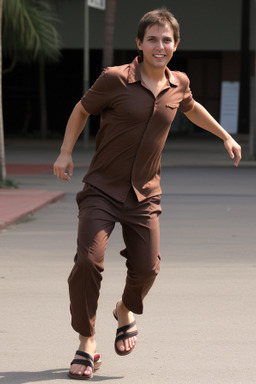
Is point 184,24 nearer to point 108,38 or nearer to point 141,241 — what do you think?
point 108,38

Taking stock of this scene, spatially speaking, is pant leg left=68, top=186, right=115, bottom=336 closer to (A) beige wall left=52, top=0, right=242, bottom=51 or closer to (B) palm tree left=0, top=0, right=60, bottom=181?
(B) palm tree left=0, top=0, right=60, bottom=181

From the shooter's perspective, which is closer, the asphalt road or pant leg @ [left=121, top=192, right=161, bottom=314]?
pant leg @ [left=121, top=192, right=161, bottom=314]

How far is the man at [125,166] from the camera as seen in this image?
5.11 meters

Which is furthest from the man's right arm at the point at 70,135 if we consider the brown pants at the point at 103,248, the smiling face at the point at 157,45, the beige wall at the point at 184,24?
the beige wall at the point at 184,24

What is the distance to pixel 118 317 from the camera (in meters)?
5.52

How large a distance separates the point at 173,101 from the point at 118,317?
4.18 feet

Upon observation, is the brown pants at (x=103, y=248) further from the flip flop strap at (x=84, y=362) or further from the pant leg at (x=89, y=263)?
the flip flop strap at (x=84, y=362)

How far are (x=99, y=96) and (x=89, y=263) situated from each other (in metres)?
0.89

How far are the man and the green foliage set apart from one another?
2070cm

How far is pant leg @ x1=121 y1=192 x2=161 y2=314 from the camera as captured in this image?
5.25m

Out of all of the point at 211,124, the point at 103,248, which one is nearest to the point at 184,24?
the point at 211,124

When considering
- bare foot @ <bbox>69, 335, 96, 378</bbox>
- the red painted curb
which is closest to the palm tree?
the red painted curb

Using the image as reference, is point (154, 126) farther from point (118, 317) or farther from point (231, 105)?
point (231, 105)

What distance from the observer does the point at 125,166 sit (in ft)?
17.1
